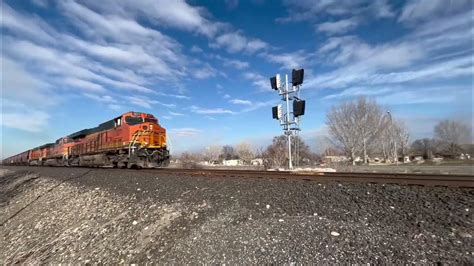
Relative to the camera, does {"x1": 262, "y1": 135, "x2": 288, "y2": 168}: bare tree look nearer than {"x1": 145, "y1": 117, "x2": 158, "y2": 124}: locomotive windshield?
No

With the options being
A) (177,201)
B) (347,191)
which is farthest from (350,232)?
(177,201)

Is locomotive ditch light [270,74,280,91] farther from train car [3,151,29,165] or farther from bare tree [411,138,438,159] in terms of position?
bare tree [411,138,438,159]

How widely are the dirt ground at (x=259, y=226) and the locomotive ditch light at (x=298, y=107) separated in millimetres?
11230

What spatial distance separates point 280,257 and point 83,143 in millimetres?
26966

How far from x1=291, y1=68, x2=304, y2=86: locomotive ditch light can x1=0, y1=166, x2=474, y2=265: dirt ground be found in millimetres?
11853

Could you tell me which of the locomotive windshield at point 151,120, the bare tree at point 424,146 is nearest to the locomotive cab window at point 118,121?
the locomotive windshield at point 151,120

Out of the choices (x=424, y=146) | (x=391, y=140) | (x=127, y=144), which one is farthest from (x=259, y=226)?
(x=424, y=146)

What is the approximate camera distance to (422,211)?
4977 mm

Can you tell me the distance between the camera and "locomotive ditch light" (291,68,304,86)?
19.0 m

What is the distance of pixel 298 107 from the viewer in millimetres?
19203

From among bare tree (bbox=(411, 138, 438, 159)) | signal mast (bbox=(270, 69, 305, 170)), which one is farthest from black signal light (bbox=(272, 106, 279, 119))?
bare tree (bbox=(411, 138, 438, 159))

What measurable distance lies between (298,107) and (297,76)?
193 centimetres

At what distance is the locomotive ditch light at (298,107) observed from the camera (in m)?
19.0

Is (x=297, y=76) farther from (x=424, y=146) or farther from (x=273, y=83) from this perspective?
(x=424, y=146)
